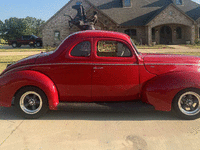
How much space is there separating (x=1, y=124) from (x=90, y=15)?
86.0ft

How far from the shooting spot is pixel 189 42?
98.8 feet

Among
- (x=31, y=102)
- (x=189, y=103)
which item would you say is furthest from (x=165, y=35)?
(x=31, y=102)

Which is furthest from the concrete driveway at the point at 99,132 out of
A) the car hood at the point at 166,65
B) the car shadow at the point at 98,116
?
the car hood at the point at 166,65

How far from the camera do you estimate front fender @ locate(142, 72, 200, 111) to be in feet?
12.5

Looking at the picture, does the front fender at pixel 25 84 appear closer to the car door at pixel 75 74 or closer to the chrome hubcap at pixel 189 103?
the car door at pixel 75 74

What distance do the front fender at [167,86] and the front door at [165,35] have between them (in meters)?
29.5

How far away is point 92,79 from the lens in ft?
13.1

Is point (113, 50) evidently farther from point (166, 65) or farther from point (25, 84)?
point (25, 84)

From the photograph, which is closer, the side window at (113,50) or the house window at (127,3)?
the side window at (113,50)

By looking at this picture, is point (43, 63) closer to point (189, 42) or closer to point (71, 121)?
point (71, 121)

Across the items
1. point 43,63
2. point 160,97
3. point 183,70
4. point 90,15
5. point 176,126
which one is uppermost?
point 90,15

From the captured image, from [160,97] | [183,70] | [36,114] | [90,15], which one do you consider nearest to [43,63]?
[36,114]

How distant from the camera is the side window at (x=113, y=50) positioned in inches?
161

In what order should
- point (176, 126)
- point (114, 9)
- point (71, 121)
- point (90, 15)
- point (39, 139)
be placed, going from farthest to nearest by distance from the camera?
1. point (114, 9)
2. point (90, 15)
3. point (71, 121)
4. point (176, 126)
5. point (39, 139)
